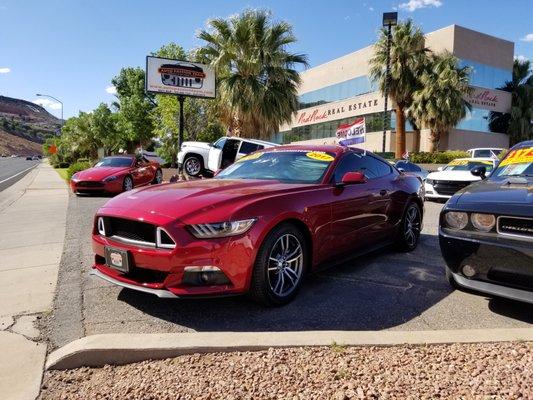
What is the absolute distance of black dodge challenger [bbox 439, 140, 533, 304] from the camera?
11.2 ft

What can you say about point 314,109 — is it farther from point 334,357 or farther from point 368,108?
point 334,357

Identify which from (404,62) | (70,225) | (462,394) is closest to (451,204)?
(462,394)

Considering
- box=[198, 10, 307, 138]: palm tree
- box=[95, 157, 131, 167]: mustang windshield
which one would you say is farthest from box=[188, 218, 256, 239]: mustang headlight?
box=[198, 10, 307, 138]: palm tree

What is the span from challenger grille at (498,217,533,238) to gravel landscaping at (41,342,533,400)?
2.99 feet

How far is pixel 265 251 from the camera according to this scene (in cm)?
363

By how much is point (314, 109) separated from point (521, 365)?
42.9 meters

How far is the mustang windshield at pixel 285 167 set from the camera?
468 centimetres

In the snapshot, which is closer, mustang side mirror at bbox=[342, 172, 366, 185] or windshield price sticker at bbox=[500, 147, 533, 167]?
mustang side mirror at bbox=[342, 172, 366, 185]

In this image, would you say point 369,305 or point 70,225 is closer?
point 369,305

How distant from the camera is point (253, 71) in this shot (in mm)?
21125

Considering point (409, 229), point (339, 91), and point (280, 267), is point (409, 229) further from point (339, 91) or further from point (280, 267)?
point (339, 91)

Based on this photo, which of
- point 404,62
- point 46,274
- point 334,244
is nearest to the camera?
point 334,244

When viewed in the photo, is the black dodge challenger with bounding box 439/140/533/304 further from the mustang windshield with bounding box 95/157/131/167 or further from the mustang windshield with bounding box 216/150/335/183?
the mustang windshield with bounding box 95/157/131/167

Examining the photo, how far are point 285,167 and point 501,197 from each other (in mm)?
2153
